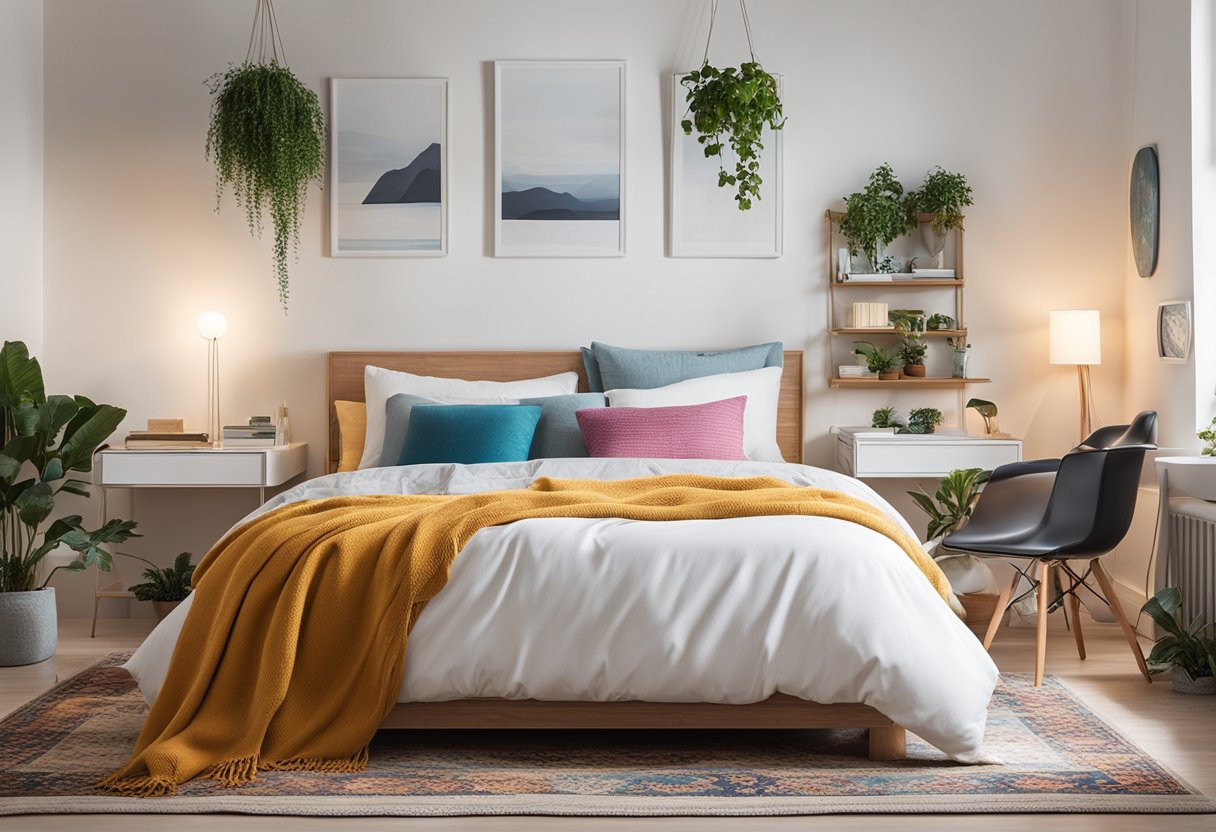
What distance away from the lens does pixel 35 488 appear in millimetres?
4289

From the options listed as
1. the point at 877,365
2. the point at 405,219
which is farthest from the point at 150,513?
the point at 877,365

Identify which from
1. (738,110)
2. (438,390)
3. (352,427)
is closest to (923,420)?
(738,110)

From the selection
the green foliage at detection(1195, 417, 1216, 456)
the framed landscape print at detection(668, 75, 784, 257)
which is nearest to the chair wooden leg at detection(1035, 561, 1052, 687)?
the green foliage at detection(1195, 417, 1216, 456)

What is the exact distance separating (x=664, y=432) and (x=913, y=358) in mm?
1338

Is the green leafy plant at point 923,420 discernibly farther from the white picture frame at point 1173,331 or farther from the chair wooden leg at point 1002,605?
the chair wooden leg at point 1002,605

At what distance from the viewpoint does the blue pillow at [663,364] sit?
4973 mm

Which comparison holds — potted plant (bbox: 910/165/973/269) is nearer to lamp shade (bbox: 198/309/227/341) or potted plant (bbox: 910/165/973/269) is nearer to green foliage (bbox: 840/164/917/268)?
green foliage (bbox: 840/164/917/268)

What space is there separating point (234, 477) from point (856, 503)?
266 centimetres

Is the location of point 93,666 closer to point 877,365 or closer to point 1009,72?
point 877,365

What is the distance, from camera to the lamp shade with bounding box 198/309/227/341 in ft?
16.5

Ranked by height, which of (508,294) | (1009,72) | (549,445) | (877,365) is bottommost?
(549,445)

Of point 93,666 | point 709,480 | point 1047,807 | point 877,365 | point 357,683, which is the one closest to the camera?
point 1047,807

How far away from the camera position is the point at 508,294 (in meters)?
5.22

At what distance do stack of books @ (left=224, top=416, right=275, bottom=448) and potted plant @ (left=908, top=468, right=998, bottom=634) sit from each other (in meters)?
2.75
